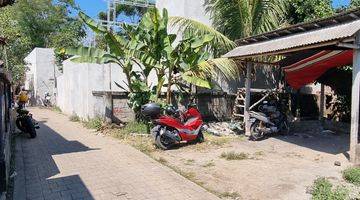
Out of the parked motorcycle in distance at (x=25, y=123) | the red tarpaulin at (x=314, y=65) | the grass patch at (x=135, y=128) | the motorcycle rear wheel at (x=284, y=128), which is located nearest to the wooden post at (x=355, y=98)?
the red tarpaulin at (x=314, y=65)

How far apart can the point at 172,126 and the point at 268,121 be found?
306 cm

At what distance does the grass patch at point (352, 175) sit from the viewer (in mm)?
6449

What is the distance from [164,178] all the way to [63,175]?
1.87m

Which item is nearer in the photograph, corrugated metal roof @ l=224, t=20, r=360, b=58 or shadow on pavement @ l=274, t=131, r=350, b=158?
corrugated metal roof @ l=224, t=20, r=360, b=58

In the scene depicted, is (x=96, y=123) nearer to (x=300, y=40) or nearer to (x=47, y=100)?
(x=300, y=40)

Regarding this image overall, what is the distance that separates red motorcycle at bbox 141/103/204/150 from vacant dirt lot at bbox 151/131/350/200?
0.30 m

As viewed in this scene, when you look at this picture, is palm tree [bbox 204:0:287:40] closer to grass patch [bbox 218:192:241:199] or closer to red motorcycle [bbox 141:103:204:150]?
red motorcycle [bbox 141:103:204:150]

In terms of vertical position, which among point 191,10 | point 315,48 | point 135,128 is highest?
point 191,10

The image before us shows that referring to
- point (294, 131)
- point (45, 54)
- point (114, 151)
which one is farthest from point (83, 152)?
point (45, 54)

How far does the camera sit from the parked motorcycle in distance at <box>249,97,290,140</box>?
10.5m

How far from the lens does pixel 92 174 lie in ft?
22.4

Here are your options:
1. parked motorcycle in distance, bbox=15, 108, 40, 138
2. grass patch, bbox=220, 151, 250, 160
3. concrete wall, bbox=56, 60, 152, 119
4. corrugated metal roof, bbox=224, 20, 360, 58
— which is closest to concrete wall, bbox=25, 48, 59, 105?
concrete wall, bbox=56, 60, 152, 119

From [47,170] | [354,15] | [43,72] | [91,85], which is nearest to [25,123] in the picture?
[91,85]

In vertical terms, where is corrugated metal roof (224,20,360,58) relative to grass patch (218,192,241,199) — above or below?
above
